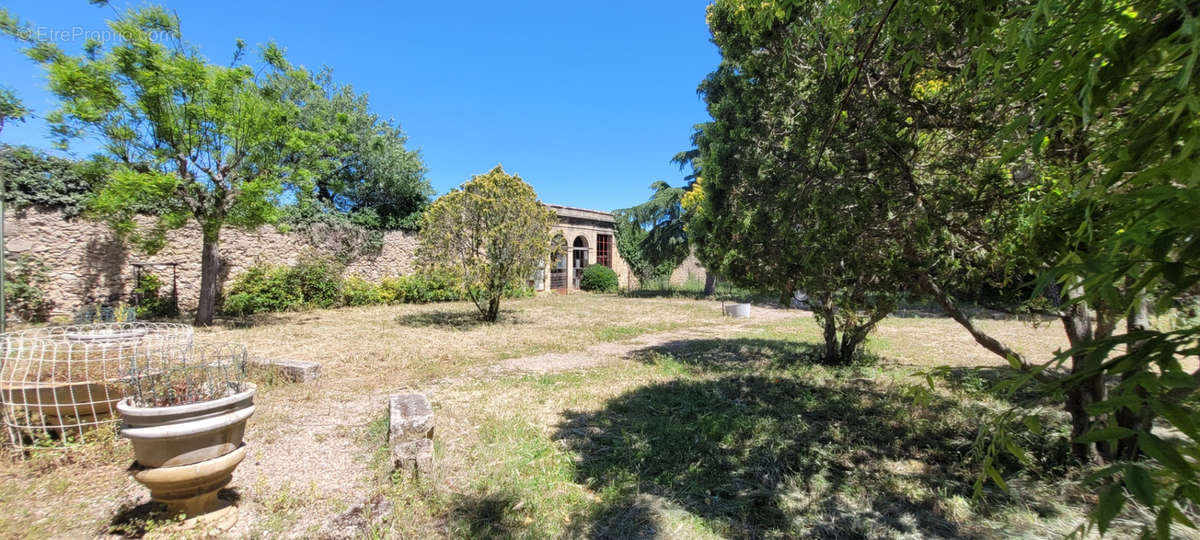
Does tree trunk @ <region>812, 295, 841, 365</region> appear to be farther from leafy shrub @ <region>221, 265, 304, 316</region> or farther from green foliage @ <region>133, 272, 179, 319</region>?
green foliage @ <region>133, 272, 179, 319</region>

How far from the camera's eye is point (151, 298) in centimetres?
1027

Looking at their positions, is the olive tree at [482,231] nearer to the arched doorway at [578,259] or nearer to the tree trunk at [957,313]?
the tree trunk at [957,313]

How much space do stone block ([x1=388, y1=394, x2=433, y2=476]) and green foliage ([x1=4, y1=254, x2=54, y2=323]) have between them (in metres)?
10.5

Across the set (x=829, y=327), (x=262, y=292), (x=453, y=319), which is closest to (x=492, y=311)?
(x=453, y=319)

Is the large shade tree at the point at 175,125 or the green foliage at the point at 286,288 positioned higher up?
the large shade tree at the point at 175,125

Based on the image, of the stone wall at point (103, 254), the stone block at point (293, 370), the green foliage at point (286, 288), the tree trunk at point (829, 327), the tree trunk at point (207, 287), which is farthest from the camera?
the green foliage at point (286, 288)

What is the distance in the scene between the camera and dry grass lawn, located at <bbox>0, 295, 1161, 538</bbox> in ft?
8.48

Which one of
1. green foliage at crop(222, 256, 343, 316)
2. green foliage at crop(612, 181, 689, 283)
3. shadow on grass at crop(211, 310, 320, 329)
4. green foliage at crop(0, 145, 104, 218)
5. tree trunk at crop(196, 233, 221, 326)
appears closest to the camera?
green foliage at crop(0, 145, 104, 218)

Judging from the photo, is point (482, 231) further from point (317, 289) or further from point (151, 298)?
point (151, 298)

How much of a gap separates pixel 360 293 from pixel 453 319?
3982mm

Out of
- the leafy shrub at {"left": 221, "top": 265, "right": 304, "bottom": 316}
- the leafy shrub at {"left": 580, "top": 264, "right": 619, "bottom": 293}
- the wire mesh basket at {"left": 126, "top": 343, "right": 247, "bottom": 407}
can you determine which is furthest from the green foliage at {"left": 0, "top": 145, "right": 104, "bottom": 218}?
the leafy shrub at {"left": 580, "top": 264, "right": 619, "bottom": 293}

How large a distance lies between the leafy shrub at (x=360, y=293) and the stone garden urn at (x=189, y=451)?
11.5 meters

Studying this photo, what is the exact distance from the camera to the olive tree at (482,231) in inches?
394

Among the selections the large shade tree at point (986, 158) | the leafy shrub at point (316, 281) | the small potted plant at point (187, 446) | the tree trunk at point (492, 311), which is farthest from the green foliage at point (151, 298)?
the large shade tree at point (986, 158)
